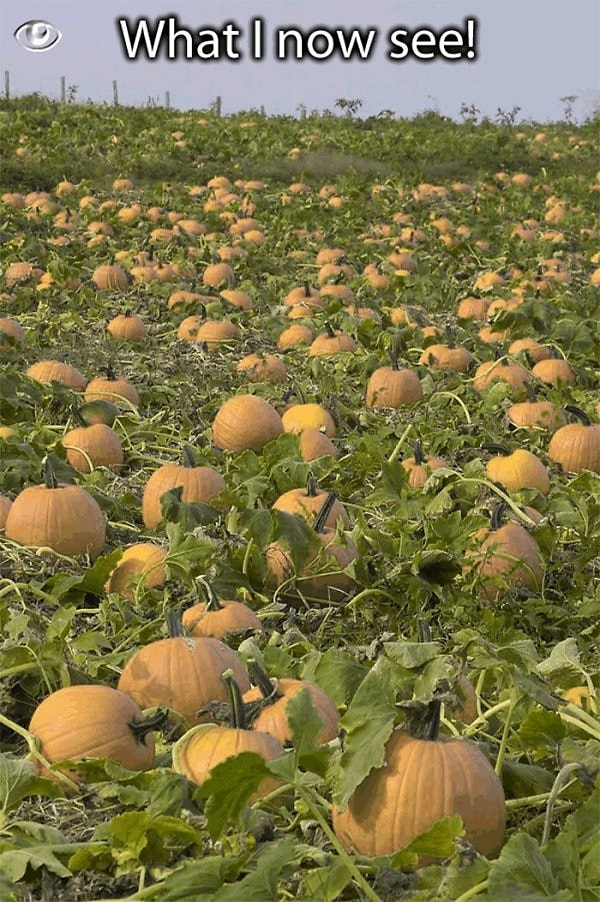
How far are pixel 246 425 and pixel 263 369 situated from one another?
1762 mm

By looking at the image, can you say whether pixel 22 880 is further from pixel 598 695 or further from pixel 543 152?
pixel 543 152

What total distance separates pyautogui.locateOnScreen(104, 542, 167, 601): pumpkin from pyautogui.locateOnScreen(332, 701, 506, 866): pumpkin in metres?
1.90

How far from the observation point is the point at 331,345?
27.9 ft

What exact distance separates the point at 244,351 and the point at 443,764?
22.6 ft

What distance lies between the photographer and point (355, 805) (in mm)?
2447

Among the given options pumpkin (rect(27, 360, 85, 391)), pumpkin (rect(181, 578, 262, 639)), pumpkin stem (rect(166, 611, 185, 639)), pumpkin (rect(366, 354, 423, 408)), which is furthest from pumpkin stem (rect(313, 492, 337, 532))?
pumpkin (rect(27, 360, 85, 391))

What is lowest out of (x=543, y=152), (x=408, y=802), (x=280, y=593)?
(x=280, y=593)

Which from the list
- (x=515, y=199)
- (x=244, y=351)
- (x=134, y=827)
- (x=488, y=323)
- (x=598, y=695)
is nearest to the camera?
(x=134, y=827)

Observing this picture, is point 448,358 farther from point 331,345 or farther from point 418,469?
point 418,469

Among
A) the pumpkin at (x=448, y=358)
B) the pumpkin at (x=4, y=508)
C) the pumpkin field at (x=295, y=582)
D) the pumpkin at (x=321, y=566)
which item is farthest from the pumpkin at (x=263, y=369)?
the pumpkin at (x=321, y=566)

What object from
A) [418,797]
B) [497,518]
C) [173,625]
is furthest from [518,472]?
[418,797]

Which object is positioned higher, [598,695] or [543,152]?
[543,152]

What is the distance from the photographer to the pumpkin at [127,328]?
9.27m

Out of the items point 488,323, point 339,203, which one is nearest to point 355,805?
point 488,323
